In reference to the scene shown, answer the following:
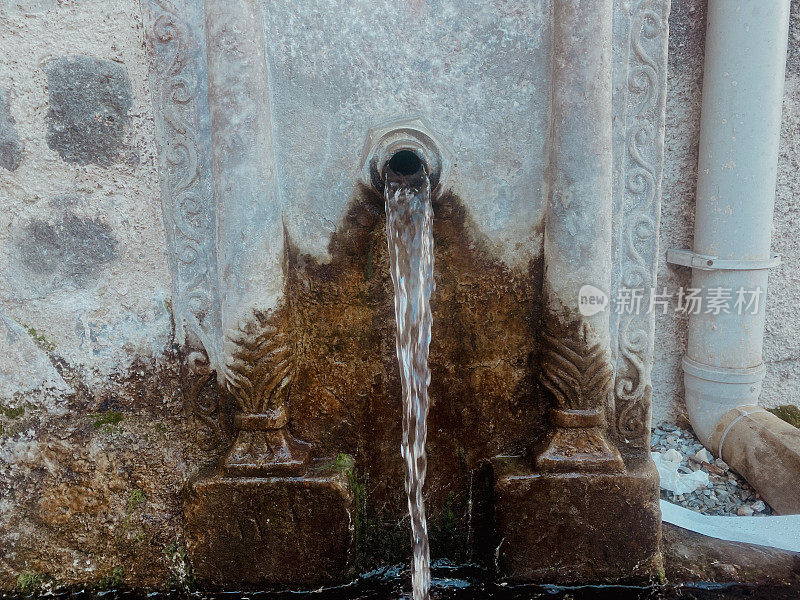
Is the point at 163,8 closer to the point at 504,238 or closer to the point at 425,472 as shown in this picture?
the point at 504,238

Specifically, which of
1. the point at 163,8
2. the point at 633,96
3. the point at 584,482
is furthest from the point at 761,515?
the point at 163,8

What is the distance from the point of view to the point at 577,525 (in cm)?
178

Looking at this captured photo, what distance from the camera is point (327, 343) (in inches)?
74.6

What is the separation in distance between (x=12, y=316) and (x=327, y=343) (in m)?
1.01

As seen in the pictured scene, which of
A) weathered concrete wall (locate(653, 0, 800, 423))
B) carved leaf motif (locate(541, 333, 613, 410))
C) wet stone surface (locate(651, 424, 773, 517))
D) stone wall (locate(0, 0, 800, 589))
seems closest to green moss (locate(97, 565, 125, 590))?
stone wall (locate(0, 0, 800, 589))

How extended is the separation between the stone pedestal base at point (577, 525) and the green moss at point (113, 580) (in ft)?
4.15

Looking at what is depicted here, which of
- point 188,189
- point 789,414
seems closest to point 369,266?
point 188,189

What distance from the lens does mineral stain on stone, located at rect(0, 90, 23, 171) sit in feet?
5.59

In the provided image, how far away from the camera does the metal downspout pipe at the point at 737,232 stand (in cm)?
218

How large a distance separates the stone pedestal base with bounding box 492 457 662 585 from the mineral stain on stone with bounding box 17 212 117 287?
145cm

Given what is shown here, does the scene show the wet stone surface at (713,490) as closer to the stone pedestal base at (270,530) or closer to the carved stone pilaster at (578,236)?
the carved stone pilaster at (578,236)

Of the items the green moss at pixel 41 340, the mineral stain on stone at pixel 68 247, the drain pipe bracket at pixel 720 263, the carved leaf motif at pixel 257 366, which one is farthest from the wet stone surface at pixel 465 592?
the drain pipe bracket at pixel 720 263

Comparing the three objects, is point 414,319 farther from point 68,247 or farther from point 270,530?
point 68,247

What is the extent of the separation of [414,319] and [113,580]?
1339 millimetres
